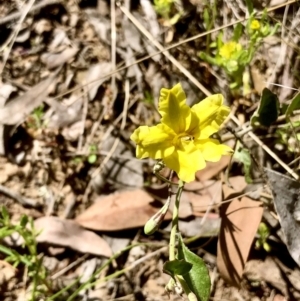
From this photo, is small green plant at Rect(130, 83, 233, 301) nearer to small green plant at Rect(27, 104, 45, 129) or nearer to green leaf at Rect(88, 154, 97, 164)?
green leaf at Rect(88, 154, 97, 164)

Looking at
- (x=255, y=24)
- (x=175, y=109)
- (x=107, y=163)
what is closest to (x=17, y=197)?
(x=107, y=163)

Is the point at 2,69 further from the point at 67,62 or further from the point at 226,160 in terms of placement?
the point at 226,160

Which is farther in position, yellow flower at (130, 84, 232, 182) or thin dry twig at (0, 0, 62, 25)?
thin dry twig at (0, 0, 62, 25)

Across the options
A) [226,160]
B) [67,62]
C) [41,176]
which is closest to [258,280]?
[226,160]

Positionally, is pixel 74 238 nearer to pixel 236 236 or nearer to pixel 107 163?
pixel 107 163

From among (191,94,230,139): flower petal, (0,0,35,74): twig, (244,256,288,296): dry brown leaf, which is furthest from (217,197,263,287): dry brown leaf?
(0,0,35,74): twig

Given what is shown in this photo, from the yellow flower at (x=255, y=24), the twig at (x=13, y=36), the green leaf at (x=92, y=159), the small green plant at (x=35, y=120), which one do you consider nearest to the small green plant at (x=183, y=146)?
the yellow flower at (x=255, y=24)
